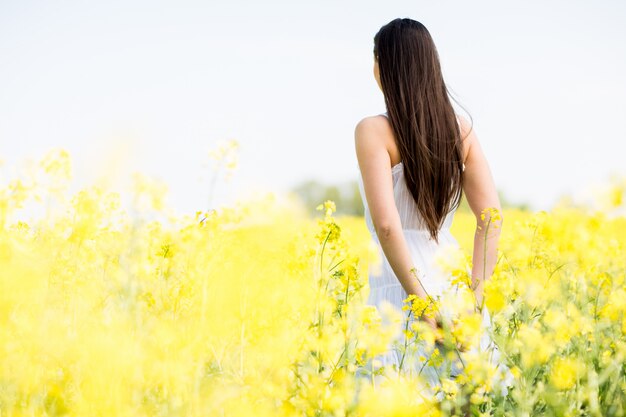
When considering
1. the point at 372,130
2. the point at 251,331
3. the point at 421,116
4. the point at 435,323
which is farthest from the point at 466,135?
the point at 251,331

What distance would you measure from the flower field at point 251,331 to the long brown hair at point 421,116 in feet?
1.10

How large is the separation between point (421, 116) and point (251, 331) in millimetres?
1067

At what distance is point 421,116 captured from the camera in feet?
9.45

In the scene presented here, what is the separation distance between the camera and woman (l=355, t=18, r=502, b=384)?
112 inches

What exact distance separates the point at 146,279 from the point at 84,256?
1020 mm

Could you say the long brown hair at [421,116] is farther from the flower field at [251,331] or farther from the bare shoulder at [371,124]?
the flower field at [251,331]

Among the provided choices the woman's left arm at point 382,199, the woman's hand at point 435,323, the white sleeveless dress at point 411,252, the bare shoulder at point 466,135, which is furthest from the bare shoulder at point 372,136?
the woman's hand at point 435,323

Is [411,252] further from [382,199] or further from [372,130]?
A: [372,130]

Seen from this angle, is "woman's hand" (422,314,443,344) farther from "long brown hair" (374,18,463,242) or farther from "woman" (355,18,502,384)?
"long brown hair" (374,18,463,242)

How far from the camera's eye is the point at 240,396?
→ 2.06 m

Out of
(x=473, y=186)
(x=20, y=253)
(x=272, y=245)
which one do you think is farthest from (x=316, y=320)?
(x=272, y=245)

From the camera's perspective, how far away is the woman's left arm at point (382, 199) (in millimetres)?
2684

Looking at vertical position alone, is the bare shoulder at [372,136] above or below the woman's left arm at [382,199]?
above

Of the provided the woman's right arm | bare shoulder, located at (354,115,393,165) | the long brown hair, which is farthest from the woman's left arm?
the woman's right arm
